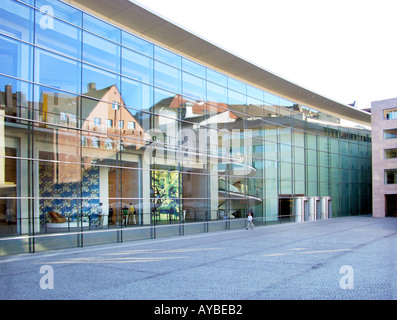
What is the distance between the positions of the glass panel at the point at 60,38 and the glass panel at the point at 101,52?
42cm

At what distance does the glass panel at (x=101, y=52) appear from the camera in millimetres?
18094

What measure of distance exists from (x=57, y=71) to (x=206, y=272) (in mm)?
10345

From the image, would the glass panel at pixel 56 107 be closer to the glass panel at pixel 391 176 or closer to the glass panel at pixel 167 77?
the glass panel at pixel 167 77

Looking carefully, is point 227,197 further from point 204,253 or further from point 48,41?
point 48,41

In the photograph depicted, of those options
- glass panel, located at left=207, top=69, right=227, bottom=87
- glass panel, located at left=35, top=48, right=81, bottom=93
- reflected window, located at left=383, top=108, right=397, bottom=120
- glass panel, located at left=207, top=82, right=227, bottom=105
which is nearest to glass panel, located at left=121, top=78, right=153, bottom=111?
glass panel, located at left=35, top=48, right=81, bottom=93

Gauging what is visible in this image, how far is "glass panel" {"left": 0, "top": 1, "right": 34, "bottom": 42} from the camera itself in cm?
1505

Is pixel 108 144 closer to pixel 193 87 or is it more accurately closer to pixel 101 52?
pixel 101 52

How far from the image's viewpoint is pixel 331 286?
9398 mm

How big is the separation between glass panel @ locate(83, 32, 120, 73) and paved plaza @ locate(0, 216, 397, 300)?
8.07 m

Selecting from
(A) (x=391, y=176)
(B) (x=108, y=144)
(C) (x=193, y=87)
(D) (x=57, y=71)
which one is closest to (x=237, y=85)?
(C) (x=193, y=87)

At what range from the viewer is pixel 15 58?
1516cm

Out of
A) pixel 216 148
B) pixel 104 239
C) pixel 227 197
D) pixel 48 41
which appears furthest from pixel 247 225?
pixel 48 41

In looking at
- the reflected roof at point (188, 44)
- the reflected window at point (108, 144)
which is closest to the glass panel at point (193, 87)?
the reflected roof at point (188, 44)

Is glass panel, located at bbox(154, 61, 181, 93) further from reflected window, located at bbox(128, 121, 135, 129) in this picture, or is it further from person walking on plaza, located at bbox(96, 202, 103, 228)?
person walking on plaza, located at bbox(96, 202, 103, 228)
